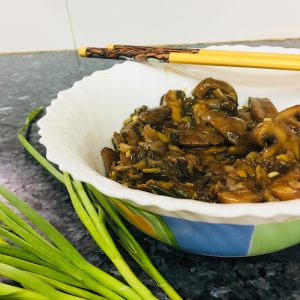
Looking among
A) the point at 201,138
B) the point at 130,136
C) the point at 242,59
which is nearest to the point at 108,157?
the point at 130,136

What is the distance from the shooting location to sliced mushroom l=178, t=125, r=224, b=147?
1085 mm

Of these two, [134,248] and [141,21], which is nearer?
[134,248]

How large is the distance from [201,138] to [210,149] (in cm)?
4

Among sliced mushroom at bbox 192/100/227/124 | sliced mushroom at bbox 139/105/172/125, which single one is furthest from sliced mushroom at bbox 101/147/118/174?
sliced mushroom at bbox 192/100/227/124

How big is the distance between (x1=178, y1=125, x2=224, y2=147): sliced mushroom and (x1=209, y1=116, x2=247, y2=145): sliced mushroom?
0.01 metres

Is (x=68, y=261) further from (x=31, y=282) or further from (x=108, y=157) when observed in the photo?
(x=108, y=157)

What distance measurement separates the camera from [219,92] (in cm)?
125

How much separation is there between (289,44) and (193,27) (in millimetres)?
570

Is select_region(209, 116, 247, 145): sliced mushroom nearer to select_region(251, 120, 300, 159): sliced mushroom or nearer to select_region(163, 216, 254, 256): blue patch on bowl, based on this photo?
select_region(251, 120, 300, 159): sliced mushroom

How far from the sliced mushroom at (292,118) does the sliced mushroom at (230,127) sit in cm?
9

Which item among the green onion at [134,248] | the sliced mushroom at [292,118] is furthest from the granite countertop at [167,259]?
the sliced mushroom at [292,118]

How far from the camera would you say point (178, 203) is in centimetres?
74

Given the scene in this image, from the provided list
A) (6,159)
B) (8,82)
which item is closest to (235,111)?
(6,159)

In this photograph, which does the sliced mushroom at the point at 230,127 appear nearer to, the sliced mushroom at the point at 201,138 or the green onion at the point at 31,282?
the sliced mushroom at the point at 201,138
